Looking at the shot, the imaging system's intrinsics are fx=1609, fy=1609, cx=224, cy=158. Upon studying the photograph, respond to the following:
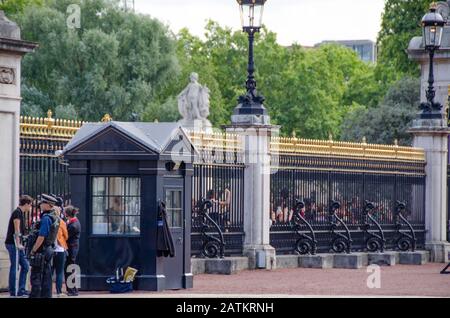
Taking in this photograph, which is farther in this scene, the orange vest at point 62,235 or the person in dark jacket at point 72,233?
the person in dark jacket at point 72,233

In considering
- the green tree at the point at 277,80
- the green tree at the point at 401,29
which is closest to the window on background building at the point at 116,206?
the green tree at the point at 401,29

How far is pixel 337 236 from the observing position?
33750mm

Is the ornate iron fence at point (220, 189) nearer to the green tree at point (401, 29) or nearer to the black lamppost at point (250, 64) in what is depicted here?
the black lamppost at point (250, 64)

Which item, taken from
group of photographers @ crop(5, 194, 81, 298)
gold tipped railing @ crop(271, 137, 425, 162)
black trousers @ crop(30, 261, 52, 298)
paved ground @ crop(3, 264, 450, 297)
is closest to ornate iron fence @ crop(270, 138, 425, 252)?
gold tipped railing @ crop(271, 137, 425, 162)

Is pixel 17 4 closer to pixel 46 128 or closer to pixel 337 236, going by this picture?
pixel 337 236

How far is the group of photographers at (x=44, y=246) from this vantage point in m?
20.9

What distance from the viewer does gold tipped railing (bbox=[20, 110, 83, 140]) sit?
82.0 feet

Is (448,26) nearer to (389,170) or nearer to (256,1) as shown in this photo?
(389,170)

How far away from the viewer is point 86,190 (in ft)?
Answer: 78.0

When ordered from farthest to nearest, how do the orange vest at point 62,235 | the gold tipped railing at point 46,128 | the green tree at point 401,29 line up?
the green tree at point 401,29
the gold tipped railing at point 46,128
the orange vest at point 62,235

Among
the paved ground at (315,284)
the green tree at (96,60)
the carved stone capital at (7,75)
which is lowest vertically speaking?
the paved ground at (315,284)

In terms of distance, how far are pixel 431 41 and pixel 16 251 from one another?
16482 mm

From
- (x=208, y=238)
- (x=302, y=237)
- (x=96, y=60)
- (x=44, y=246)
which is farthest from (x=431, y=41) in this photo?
(x=96, y=60)
